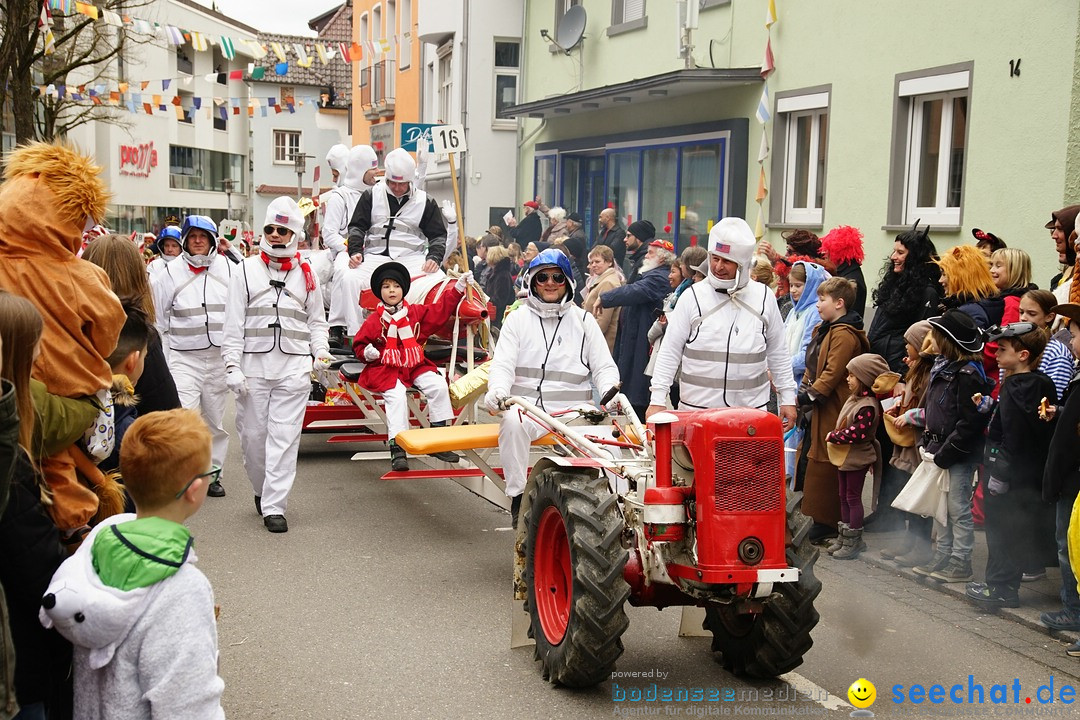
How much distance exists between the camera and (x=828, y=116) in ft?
50.2

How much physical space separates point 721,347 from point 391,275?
3468 mm

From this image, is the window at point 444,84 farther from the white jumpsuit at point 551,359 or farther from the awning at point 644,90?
the white jumpsuit at point 551,359

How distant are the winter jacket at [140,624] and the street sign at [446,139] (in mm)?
11147

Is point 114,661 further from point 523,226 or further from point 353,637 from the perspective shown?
point 523,226

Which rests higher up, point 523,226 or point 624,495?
point 523,226

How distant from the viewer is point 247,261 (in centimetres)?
910

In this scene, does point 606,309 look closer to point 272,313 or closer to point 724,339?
point 272,313

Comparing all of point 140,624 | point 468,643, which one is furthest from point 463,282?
point 140,624

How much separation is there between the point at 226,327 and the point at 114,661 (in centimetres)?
600

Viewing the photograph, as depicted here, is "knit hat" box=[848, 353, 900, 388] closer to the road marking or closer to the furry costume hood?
the road marking

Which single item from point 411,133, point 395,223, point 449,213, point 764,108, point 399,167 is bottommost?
point 395,223

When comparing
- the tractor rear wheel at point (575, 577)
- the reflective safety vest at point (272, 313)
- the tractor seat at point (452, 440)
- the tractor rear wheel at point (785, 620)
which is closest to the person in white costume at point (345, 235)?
the reflective safety vest at point (272, 313)

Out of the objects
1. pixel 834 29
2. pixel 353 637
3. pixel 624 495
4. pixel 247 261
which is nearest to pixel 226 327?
pixel 247 261

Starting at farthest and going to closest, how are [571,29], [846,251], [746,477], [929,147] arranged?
1. [571,29]
2. [929,147]
3. [846,251]
4. [746,477]
